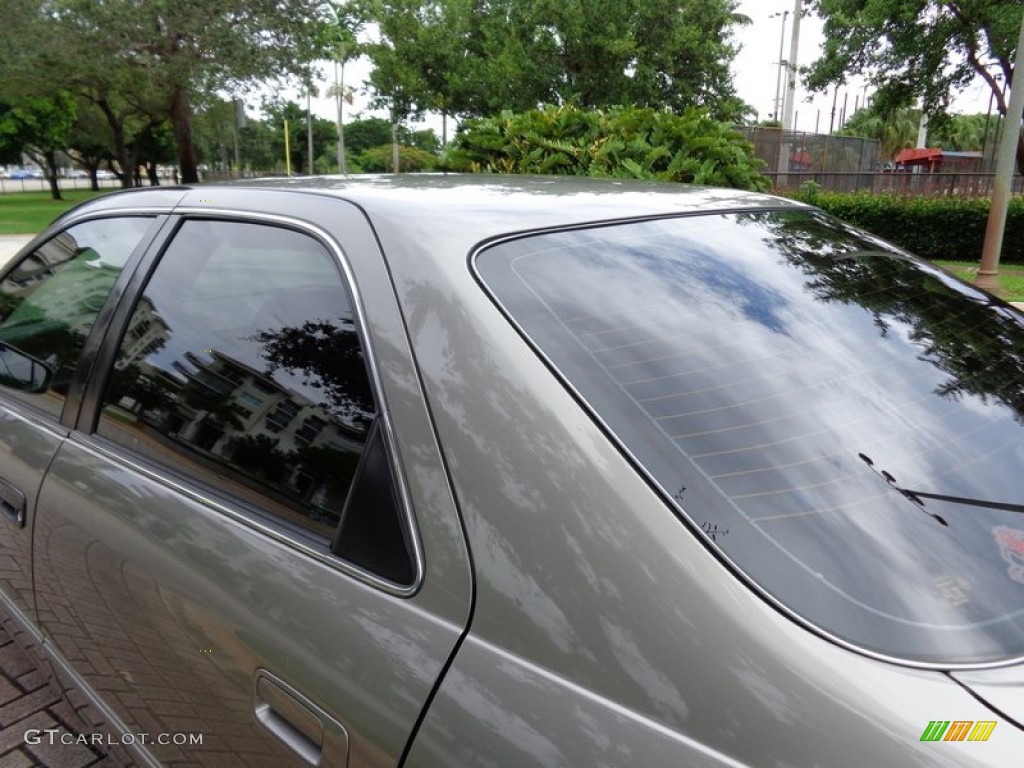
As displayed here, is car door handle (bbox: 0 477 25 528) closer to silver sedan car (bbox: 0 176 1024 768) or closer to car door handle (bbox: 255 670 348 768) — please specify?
silver sedan car (bbox: 0 176 1024 768)

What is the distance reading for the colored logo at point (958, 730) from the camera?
0.83 metres

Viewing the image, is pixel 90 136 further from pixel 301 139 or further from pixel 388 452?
pixel 388 452

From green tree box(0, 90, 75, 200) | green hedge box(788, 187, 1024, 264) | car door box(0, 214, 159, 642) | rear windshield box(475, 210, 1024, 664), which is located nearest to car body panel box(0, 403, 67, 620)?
car door box(0, 214, 159, 642)

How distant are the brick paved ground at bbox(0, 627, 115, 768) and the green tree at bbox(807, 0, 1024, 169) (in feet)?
58.7

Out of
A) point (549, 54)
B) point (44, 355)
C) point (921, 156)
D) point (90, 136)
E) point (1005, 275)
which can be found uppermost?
point (549, 54)

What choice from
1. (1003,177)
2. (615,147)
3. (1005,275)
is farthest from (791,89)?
(615,147)

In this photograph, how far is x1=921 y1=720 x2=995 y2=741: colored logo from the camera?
32.8 inches

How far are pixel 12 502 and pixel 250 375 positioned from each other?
3.15 feet

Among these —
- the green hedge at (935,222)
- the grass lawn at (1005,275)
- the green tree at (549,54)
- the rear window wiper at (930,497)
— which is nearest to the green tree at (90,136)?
the green tree at (549,54)

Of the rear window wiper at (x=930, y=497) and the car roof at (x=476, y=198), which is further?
the car roof at (x=476, y=198)

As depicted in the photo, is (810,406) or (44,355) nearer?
(810,406)

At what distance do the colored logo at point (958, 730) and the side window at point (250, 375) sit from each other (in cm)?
87

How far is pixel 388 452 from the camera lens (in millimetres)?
1243

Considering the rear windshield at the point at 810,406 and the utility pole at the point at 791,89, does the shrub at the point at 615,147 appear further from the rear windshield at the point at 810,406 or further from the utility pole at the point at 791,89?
the utility pole at the point at 791,89
